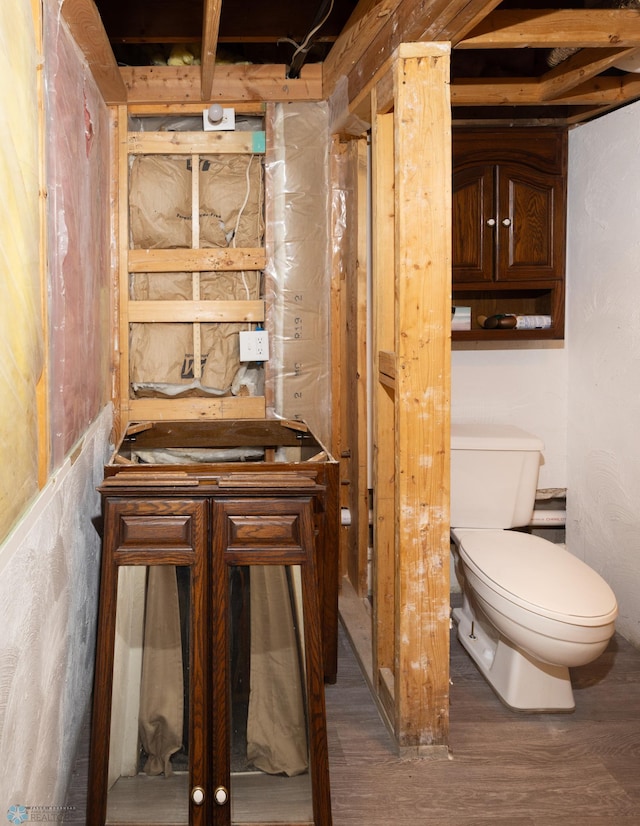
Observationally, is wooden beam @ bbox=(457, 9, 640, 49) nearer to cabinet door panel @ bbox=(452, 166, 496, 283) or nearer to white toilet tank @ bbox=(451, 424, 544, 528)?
cabinet door panel @ bbox=(452, 166, 496, 283)

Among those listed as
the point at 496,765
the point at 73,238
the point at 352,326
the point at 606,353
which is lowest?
the point at 496,765

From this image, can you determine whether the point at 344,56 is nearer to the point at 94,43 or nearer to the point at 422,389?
the point at 94,43

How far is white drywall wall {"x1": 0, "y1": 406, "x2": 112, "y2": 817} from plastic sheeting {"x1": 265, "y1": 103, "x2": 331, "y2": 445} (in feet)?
3.40

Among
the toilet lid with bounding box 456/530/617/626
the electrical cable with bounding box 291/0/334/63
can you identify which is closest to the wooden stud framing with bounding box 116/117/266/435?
the electrical cable with bounding box 291/0/334/63

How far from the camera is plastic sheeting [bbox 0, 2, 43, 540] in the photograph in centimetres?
140

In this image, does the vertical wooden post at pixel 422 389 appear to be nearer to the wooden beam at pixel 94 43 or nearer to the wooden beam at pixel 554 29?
the wooden beam at pixel 554 29

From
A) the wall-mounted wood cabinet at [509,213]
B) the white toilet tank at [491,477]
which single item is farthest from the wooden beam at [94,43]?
the white toilet tank at [491,477]

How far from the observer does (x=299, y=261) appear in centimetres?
331

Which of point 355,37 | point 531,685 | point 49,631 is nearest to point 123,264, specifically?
point 355,37

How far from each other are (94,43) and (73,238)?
0.61 metres

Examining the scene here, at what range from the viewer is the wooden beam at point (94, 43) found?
6.65ft

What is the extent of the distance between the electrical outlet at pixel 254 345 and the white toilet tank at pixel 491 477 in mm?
875

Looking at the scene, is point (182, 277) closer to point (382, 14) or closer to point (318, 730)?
point (382, 14)

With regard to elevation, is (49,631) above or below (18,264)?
below
